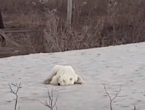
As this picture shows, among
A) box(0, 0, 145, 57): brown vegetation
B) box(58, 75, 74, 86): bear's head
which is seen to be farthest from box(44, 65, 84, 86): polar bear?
box(0, 0, 145, 57): brown vegetation

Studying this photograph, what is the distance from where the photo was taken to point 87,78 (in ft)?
16.8

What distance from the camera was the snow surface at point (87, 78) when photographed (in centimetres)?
390

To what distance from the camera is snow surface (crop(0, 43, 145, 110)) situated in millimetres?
3901

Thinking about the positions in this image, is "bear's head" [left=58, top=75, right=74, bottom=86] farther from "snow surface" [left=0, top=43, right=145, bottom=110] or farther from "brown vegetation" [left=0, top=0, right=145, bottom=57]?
"brown vegetation" [left=0, top=0, right=145, bottom=57]

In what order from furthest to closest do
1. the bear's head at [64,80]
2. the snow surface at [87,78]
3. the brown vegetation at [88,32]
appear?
the brown vegetation at [88,32] < the bear's head at [64,80] < the snow surface at [87,78]

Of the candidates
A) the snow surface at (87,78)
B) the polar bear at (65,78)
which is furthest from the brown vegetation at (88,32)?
the polar bear at (65,78)

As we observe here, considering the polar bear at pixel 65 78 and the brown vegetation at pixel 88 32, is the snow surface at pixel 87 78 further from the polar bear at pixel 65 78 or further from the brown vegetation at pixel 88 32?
the brown vegetation at pixel 88 32

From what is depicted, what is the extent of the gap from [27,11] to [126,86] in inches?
588


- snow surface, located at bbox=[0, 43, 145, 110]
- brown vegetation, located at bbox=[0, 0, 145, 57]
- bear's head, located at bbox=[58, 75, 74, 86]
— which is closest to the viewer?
snow surface, located at bbox=[0, 43, 145, 110]

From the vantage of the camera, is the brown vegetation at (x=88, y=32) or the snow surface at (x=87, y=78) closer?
the snow surface at (x=87, y=78)

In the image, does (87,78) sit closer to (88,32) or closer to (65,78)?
(65,78)

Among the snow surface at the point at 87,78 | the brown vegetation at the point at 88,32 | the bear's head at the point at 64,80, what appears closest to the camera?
the snow surface at the point at 87,78

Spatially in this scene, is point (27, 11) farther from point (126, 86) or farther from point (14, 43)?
point (126, 86)

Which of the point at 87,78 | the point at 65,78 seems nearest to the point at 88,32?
the point at 87,78
